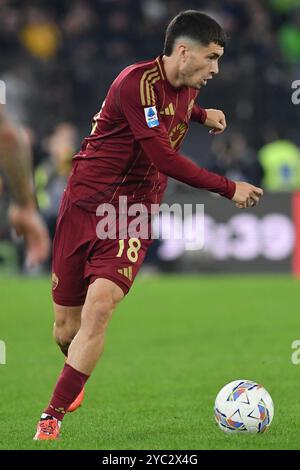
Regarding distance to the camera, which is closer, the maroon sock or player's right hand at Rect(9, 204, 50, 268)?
player's right hand at Rect(9, 204, 50, 268)

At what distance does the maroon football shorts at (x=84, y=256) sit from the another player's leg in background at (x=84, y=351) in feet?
0.45

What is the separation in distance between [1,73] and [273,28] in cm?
626

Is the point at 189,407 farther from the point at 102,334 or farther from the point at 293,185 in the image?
the point at 293,185

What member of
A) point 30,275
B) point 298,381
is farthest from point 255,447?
point 30,275

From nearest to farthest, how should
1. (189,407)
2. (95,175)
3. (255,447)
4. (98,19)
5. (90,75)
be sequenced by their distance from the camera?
(255,447) → (95,175) → (189,407) → (90,75) → (98,19)

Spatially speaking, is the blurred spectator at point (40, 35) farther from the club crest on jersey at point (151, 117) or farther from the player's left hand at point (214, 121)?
the club crest on jersey at point (151, 117)

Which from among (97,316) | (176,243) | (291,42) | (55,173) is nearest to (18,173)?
(97,316)

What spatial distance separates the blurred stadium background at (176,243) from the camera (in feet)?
26.0

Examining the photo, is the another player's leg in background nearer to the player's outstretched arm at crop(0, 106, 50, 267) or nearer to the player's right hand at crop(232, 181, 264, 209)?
the player's right hand at crop(232, 181, 264, 209)

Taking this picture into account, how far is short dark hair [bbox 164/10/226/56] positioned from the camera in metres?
6.39

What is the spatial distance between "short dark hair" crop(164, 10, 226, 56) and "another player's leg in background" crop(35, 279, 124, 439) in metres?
1.43

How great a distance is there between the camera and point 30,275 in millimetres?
17781

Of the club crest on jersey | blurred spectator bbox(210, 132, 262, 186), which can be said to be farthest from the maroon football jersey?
blurred spectator bbox(210, 132, 262, 186)

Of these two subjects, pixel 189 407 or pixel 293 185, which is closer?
pixel 189 407
